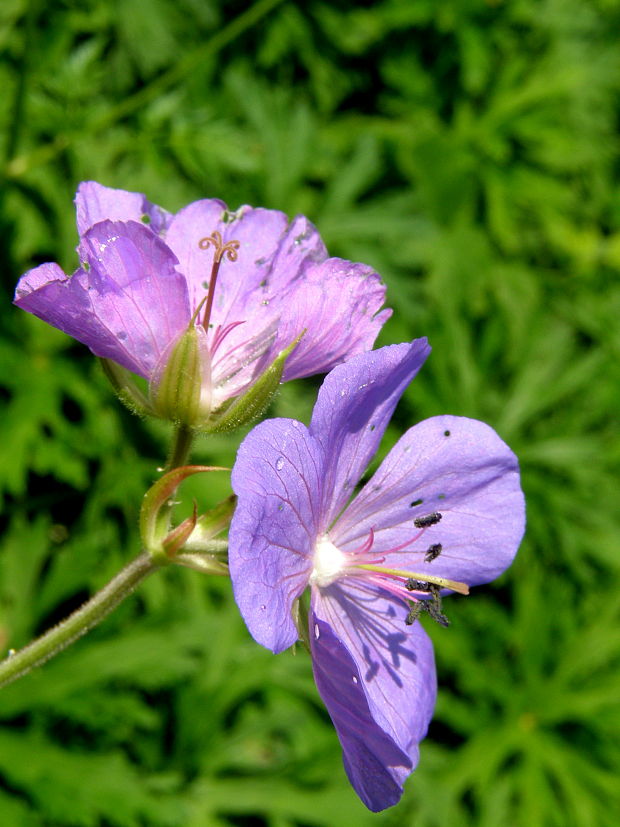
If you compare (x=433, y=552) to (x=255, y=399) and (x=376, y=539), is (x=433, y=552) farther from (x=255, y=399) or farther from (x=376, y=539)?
(x=255, y=399)

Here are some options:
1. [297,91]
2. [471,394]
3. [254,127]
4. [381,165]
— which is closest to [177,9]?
[254,127]

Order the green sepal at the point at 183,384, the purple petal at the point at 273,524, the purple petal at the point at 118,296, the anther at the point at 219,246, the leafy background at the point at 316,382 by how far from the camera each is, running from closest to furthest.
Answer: the purple petal at the point at 273,524 < the purple petal at the point at 118,296 < the green sepal at the point at 183,384 < the anther at the point at 219,246 < the leafy background at the point at 316,382

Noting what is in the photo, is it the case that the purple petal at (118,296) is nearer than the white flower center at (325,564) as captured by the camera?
Yes

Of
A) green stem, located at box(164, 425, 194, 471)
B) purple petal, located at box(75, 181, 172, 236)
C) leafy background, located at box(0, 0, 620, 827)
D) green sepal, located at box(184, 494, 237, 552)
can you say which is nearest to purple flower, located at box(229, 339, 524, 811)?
green sepal, located at box(184, 494, 237, 552)

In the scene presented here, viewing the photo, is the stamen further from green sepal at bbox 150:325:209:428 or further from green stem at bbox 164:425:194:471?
green stem at bbox 164:425:194:471

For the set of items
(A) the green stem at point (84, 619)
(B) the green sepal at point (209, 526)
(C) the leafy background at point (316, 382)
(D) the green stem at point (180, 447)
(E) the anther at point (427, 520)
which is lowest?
(C) the leafy background at point (316, 382)

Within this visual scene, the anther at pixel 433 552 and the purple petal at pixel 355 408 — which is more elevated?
the purple petal at pixel 355 408

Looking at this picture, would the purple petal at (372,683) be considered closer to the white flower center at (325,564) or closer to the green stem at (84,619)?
the white flower center at (325,564)

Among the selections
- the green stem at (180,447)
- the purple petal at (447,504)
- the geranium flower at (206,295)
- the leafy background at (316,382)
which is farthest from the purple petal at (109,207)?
the leafy background at (316,382)

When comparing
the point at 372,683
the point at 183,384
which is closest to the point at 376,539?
the point at 372,683
